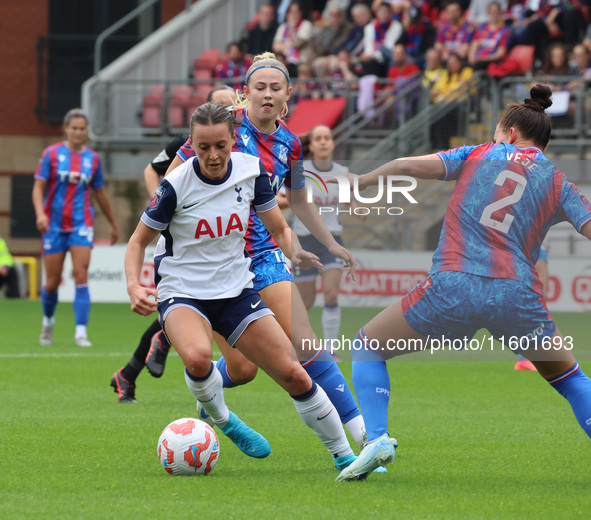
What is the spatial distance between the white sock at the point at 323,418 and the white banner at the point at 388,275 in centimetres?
549

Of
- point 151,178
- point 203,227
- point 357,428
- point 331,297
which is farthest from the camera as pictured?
point 331,297

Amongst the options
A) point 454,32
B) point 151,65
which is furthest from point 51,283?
point 151,65

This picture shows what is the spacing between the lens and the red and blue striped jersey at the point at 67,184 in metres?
11.2

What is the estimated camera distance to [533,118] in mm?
5098

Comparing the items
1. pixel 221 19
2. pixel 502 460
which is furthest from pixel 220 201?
pixel 221 19

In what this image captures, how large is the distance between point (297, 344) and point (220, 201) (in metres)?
0.94

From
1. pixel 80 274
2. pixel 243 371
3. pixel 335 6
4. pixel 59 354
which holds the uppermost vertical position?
pixel 335 6

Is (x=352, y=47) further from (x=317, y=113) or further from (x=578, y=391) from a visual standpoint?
(x=578, y=391)

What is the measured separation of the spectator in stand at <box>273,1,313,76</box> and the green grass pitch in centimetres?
1118

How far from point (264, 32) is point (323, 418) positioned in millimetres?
16688

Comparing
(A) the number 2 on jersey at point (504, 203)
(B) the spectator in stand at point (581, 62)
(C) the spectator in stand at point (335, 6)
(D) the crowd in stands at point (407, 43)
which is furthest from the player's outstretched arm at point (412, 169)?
(C) the spectator in stand at point (335, 6)

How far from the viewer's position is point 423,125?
1738 centimetres

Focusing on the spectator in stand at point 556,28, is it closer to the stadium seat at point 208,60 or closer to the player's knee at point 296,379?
the stadium seat at point 208,60

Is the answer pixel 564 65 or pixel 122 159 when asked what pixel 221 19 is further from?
pixel 564 65
